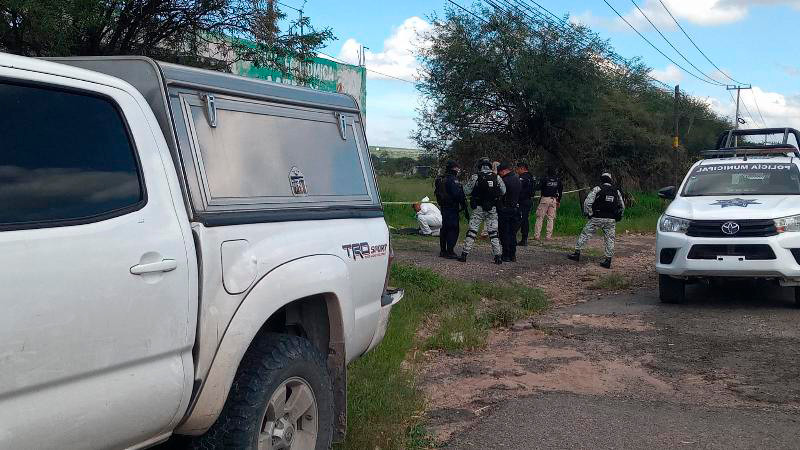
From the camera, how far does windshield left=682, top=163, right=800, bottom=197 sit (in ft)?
35.8

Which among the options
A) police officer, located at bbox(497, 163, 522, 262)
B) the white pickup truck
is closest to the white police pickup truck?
police officer, located at bbox(497, 163, 522, 262)

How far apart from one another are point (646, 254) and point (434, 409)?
A: 12.2 meters

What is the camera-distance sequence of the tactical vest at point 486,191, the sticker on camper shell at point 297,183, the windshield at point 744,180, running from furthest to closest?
1. the tactical vest at point 486,191
2. the windshield at point 744,180
3. the sticker on camper shell at point 297,183

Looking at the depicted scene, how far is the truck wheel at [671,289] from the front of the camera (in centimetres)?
1053

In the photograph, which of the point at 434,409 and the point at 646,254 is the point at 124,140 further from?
the point at 646,254

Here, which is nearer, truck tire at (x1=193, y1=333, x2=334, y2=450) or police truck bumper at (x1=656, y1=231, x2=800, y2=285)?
truck tire at (x1=193, y1=333, x2=334, y2=450)

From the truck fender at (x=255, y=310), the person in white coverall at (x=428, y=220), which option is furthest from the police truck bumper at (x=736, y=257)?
the person in white coverall at (x=428, y=220)

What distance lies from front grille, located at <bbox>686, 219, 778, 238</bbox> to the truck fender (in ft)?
22.2

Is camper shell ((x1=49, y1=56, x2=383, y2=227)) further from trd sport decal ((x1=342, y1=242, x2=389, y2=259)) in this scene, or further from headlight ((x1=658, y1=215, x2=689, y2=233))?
headlight ((x1=658, y1=215, x2=689, y2=233))

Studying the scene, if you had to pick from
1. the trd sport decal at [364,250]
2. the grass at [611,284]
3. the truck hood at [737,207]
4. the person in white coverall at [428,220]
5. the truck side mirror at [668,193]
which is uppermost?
the trd sport decal at [364,250]

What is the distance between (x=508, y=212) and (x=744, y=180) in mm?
4229

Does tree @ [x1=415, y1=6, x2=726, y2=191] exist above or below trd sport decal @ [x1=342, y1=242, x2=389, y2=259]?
above

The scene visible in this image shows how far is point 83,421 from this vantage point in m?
2.98

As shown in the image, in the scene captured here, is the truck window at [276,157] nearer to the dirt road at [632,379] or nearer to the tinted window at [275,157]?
the tinted window at [275,157]
